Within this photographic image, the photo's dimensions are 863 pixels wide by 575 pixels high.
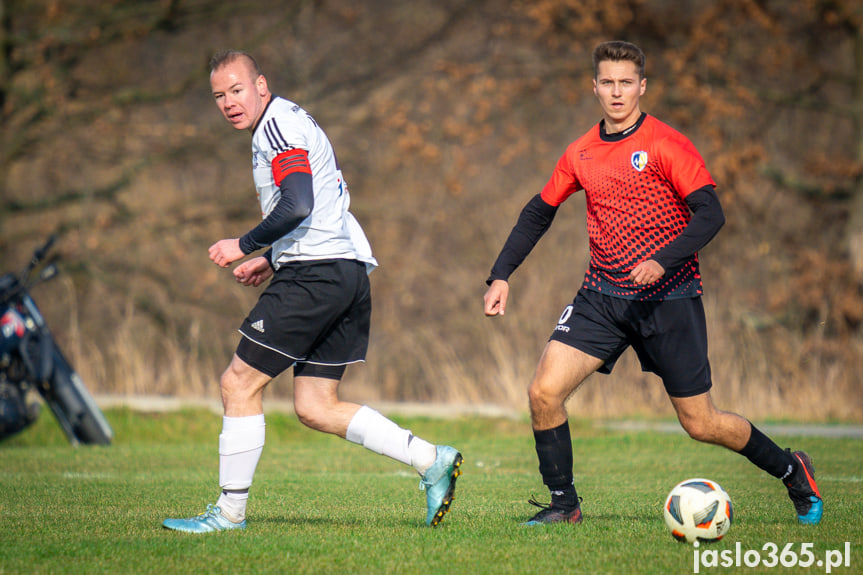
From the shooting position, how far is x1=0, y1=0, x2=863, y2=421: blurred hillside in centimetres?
1762

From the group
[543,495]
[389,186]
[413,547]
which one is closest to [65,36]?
[389,186]

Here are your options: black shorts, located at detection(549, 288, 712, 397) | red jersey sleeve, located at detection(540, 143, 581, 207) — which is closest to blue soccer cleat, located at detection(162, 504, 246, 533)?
black shorts, located at detection(549, 288, 712, 397)

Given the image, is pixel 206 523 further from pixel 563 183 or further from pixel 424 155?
pixel 424 155

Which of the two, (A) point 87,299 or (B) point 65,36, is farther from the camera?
(A) point 87,299

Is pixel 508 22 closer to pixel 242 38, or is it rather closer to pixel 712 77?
pixel 712 77

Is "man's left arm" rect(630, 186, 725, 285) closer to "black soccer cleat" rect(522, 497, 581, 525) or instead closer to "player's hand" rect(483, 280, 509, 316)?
"player's hand" rect(483, 280, 509, 316)

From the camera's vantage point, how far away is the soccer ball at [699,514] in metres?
4.65

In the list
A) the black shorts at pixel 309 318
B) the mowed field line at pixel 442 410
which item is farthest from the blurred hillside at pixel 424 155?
the black shorts at pixel 309 318

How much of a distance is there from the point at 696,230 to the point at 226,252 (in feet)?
7.31

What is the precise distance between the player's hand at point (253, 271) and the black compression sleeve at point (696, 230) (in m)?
1.97

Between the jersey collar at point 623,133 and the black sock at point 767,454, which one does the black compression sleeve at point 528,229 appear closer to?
the jersey collar at point 623,133

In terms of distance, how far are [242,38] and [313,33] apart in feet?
4.90

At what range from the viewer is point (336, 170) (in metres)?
5.27

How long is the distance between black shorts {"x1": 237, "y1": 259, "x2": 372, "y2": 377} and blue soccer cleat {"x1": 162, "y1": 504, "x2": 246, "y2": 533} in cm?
72
